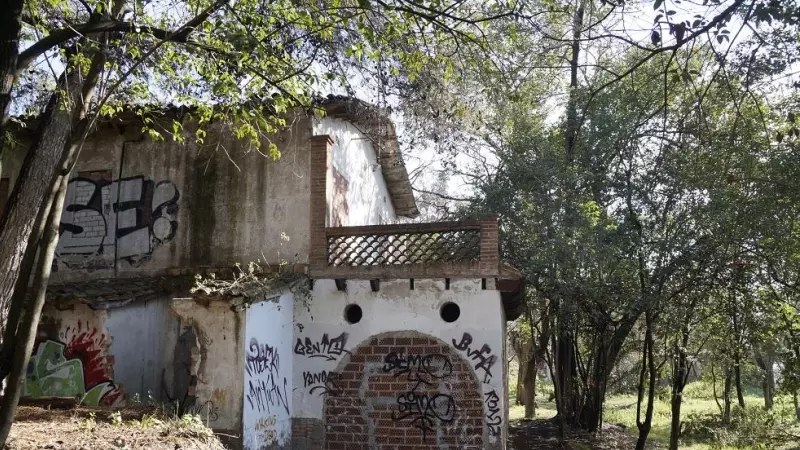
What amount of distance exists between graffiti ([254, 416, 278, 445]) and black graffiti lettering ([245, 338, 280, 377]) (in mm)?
715

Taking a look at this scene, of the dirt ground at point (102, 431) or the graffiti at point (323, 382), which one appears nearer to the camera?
the dirt ground at point (102, 431)

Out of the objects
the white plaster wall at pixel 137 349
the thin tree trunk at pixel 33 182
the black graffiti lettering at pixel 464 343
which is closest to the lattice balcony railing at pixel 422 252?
the black graffiti lettering at pixel 464 343

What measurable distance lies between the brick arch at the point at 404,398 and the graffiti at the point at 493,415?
0.13 meters

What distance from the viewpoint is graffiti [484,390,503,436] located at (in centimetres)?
1125

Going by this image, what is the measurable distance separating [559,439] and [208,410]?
1068 cm

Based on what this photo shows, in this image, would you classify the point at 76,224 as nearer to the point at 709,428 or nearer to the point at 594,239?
the point at 594,239

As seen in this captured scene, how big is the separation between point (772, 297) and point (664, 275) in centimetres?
262

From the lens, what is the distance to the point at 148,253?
12875 mm

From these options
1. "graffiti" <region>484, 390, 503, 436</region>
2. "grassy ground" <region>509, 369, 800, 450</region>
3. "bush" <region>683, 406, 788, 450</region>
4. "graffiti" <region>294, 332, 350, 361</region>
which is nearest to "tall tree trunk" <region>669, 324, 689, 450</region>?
"bush" <region>683, 406, 788, 450</region>

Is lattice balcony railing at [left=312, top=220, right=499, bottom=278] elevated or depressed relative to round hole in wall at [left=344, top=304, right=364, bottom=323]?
elevated

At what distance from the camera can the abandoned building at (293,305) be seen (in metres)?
11.3

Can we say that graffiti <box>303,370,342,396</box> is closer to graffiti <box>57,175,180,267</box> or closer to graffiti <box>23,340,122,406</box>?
graffiti <box>23,340,122,406</box>

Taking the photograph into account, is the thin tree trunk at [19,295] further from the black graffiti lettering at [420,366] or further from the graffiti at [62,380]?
the black graffiti lettering at [420,366]

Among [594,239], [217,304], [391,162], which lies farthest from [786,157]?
[217,304]
